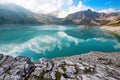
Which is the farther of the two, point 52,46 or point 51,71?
point 52,46

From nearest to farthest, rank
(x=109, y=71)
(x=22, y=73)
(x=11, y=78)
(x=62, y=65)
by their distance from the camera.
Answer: (x=11, y=78), (x=22, y=73), (x=109, y=71), (x=62, y=65)

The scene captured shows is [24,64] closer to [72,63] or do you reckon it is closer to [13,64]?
[13,64]

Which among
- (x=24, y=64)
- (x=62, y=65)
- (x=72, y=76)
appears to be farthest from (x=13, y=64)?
(x=72, y=76)

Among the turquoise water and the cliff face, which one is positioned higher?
the cliff face

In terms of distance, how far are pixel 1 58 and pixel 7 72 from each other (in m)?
5.44

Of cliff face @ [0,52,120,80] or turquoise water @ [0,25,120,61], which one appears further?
turquoise water @ [0,25,120,61]

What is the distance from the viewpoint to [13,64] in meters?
24.2

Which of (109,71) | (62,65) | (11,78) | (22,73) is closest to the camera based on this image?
(11,78)

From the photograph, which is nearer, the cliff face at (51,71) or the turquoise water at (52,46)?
the cliff face at (51,71)

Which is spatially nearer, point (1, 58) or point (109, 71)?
point (109, 71)

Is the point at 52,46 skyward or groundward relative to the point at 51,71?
groundward

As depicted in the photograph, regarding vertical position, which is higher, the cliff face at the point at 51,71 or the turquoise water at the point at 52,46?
the cliff face at the point at 51,71

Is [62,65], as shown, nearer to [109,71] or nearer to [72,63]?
[72,63]

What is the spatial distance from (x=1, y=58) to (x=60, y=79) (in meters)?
12.7
